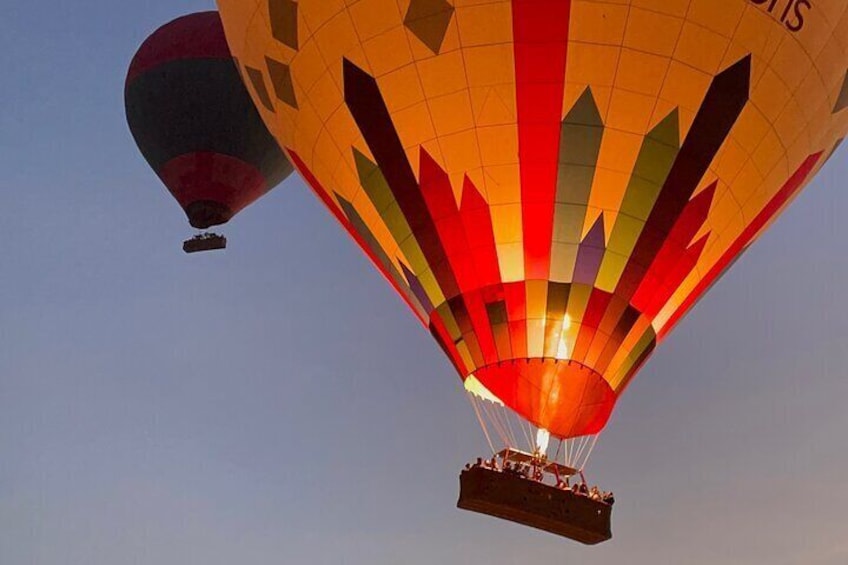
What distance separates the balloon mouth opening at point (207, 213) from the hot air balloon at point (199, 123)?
0.7 inches

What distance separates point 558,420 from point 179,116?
12417 millimetres

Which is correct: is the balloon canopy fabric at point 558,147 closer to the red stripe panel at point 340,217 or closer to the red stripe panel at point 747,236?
the red stripe panel at point 747,236

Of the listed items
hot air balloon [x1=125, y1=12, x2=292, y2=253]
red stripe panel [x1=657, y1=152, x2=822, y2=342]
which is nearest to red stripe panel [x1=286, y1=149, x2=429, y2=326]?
red stripe panel [x1=657, y1=152, x2=822, y2=342]

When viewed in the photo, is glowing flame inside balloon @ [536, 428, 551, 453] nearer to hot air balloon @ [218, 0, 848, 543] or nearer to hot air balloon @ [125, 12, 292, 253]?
hot air balloon @ [218, 0, 848, 543]

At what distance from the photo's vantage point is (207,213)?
24.3 metres

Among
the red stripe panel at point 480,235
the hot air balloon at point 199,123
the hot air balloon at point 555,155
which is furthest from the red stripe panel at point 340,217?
the hot air balloon at point 199,123

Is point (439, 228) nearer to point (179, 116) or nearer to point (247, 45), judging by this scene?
point (247, 45)

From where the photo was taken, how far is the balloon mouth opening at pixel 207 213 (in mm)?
24141

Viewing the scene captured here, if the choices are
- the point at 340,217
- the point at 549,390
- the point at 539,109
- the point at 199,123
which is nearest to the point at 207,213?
the point at 199,123

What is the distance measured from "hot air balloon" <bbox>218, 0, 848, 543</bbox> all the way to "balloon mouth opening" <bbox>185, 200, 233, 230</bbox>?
10.6 m

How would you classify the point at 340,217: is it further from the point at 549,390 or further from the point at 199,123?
the point at 199,123

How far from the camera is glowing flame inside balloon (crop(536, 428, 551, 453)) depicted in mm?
13258

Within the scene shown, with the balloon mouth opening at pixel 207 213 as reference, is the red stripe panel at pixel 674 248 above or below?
below

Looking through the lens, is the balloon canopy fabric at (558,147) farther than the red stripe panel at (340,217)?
No
